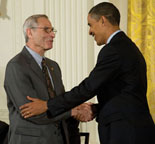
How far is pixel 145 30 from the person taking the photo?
3.91 meters

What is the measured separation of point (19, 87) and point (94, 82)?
515 millimetres

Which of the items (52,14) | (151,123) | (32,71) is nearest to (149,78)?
(52,14)

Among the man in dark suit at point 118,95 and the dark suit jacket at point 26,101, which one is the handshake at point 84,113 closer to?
the dark suit jacket at point 26,101

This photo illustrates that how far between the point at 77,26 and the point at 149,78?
117 cm

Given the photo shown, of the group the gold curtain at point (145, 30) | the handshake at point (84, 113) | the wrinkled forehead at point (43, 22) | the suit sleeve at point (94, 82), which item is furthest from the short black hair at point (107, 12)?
the gold curtain at point (145, 30)

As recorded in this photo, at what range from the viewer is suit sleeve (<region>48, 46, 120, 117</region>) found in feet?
6.60

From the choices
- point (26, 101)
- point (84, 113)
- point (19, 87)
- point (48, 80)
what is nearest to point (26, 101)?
point (26, 101)

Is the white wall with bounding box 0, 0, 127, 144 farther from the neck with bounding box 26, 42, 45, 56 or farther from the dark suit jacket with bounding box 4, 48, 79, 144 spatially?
the dark suit jacket with bounding box 4, 48, 79, 144

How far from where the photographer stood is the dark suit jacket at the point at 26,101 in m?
2.09

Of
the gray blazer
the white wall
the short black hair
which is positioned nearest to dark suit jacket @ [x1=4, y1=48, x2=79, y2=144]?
the gray blazer

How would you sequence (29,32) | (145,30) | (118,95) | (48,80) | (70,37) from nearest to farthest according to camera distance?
(118,95) → (48,80) → (29,32) → (145,30) → (70,37)

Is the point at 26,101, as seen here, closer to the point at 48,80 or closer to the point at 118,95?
the point at 48,80

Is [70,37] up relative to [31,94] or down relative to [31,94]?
up

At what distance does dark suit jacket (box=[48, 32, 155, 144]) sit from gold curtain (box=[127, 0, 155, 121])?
6.11 feet
